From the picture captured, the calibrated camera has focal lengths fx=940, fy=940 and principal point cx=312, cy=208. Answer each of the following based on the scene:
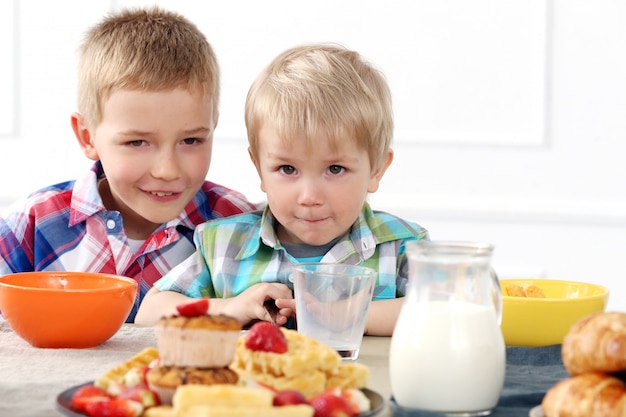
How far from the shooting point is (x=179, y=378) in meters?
0.84

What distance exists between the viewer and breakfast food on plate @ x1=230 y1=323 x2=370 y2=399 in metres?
0.90

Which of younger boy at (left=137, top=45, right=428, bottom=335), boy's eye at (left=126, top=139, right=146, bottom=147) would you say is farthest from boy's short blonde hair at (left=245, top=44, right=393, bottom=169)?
boy's eye at (left=126, top=139, right=146, bottom=147)

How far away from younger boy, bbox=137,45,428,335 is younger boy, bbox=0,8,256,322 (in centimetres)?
16

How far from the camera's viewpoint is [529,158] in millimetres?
3348

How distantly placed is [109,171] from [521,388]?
103 centimetres

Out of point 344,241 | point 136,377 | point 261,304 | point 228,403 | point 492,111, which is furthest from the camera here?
point 492,111

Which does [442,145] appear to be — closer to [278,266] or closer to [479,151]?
[479,151]

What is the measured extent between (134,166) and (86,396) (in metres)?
0.95

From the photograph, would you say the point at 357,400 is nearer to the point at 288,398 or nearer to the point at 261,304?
the point at 288,398

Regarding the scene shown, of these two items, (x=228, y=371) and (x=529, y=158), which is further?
(x=529, y=158)

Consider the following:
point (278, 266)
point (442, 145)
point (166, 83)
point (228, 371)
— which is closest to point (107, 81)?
point (166, 83)

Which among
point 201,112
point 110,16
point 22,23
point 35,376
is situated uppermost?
point 22,23

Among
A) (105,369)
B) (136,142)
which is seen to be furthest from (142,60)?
(105,369)

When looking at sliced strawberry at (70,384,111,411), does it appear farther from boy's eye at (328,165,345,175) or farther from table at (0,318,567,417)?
boy's eye at (328,165,345,175)
